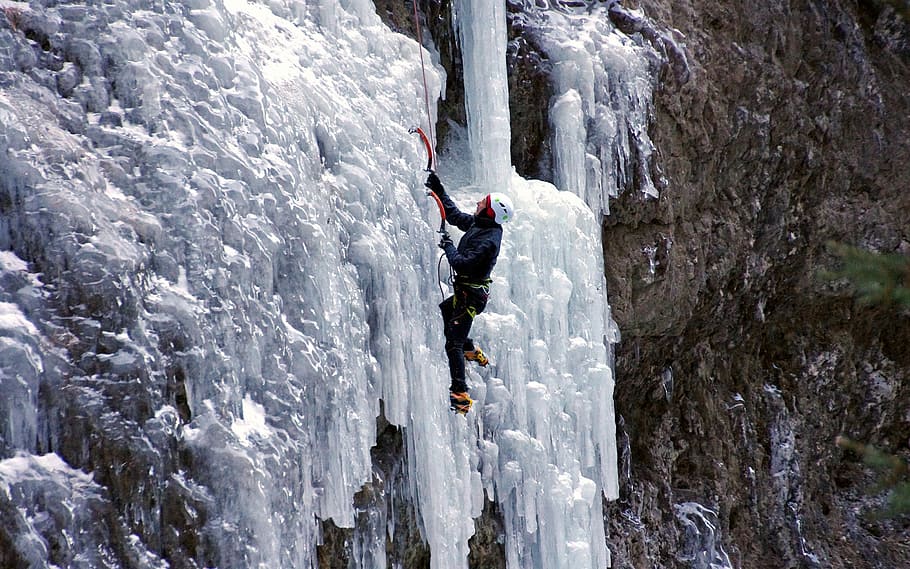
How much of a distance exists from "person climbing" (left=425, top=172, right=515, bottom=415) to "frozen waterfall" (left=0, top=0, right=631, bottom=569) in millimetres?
186

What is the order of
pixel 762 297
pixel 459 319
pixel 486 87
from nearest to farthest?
1. pixel 459 319
2. pixel 486 87
3. pixel 762 297

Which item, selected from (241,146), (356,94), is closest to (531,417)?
(356,94)

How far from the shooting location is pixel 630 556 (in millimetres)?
10898

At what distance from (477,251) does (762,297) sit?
22.3ft

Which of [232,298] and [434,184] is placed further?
[434,184]

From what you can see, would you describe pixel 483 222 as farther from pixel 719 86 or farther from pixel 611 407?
pixel 719 86

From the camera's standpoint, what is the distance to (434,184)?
6.89 m

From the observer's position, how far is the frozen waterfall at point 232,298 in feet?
15.4

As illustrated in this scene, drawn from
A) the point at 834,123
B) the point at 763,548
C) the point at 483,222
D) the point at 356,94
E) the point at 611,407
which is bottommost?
the point at 763,548

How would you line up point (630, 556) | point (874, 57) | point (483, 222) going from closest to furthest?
point (483, 222) → point (630, 556) → point (874, 57)

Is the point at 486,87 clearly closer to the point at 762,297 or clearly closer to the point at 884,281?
the point at 762,297

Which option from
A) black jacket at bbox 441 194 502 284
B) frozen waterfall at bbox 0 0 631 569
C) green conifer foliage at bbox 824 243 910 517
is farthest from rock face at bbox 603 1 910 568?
green conifer foliage at bbox 824 243 910 517

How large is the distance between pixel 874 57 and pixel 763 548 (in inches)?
245

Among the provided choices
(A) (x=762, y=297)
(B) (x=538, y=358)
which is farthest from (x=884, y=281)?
(A) (x=762, y=297)
